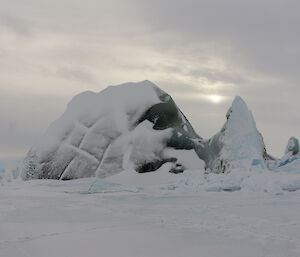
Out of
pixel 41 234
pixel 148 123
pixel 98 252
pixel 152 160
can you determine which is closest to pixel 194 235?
pixel 98 252

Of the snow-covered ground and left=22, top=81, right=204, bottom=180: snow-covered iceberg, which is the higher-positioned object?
left=22, top=81, right=204, bottom=180: snow-covered iceberg

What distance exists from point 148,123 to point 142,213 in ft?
24.1

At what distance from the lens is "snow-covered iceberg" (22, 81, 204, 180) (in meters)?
11.7

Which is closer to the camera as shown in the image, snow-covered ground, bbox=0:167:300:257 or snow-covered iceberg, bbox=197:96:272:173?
snow-covered ground, bbox=0:167:300:257

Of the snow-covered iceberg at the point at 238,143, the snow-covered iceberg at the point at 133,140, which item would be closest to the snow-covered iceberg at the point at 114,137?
the snow-covered iceberg at the point at 133,140


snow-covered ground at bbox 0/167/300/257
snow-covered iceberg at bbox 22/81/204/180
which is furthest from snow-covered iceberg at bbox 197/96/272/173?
snow-covered ground at bbox 0/167/300/257

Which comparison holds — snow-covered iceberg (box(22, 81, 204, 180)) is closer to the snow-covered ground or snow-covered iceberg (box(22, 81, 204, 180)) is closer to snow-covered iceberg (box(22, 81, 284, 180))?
snow-covered iceberg (box(22, 81, 284, 180))

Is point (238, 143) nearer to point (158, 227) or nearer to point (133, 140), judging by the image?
point (133, 140)

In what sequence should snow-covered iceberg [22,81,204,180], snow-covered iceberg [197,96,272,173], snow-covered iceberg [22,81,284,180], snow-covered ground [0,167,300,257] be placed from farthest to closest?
snow-covered iceberg [22,81,204,180], snow-covered iceberg [22,81,284,180], snow-covered iceberg [197,96,272,173], snow-covered ground [0,167,300,257]

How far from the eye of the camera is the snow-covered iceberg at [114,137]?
1169 cm

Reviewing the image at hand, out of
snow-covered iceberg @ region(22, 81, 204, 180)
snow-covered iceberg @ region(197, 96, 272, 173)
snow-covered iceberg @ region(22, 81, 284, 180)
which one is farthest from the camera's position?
snow-covered iceberg @ region(22, 81, 204, 180)

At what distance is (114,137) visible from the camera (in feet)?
40.4

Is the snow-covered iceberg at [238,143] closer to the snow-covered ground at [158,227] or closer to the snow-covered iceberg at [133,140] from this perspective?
the snow-covered iceberg at [133,140]

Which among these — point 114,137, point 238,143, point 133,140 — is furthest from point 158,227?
→ point 114,137
